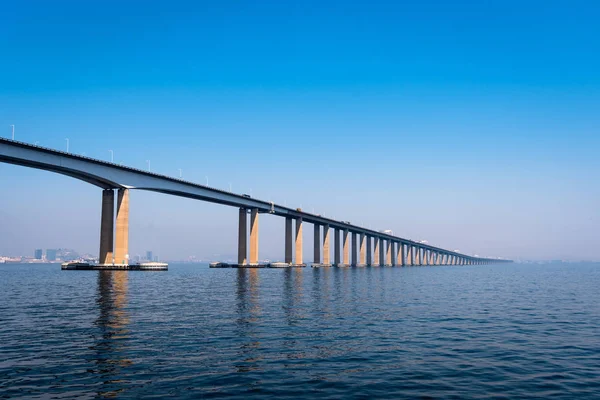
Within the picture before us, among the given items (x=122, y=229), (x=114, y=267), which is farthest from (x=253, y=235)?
(x=114, y=267)

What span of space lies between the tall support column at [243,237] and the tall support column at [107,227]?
54.1m

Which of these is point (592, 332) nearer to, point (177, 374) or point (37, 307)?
point (177, 374)

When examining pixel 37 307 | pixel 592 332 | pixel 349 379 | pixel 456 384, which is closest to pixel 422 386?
pixel 456 384

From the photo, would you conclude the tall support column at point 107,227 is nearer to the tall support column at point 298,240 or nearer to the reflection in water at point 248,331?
the reflection in water at point 248,331

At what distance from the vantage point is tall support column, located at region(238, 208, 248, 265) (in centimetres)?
15525

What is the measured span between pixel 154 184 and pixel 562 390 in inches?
4360

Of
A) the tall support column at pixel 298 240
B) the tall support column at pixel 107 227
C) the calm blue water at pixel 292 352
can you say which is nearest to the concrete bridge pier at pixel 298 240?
the tall support column at pixel 298 240

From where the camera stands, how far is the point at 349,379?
54.3 ft

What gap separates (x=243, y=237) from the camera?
15500cm

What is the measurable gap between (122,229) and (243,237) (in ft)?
176

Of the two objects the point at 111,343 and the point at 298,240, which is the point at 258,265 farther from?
the point at 111,343

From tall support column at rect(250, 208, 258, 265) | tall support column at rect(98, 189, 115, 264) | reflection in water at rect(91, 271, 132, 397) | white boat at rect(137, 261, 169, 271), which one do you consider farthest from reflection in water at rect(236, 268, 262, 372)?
tall support column at rect(250, 208, 258, 265)

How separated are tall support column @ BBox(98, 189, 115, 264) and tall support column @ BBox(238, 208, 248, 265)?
5411 centimetres

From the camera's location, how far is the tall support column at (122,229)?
105750mm
